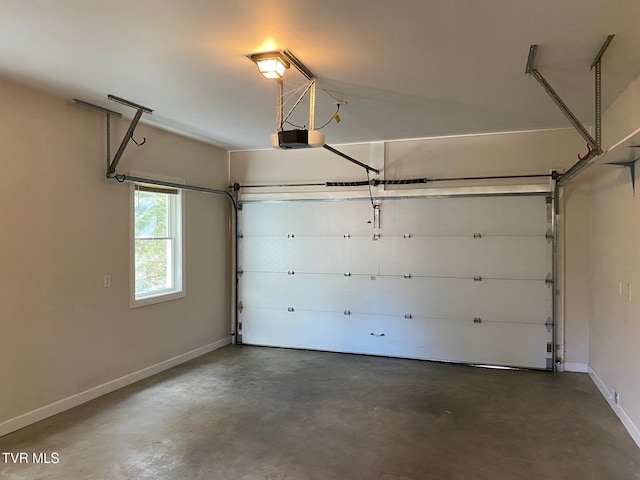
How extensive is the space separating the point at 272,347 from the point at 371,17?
4.67 meters

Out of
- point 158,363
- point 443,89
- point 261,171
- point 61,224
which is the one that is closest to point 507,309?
point 443,89

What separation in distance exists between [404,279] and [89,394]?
3603mm

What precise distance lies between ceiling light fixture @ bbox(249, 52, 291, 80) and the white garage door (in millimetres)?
2969

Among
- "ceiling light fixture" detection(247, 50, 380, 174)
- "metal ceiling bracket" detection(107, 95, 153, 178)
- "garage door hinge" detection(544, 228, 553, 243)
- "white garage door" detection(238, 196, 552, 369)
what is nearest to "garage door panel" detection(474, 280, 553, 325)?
"white garage door" detection(238, 196, 552, 369)

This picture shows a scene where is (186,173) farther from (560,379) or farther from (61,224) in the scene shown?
(560,379)

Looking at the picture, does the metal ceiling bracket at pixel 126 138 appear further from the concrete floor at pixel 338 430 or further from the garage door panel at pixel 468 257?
the garage door panel at pixel 468 257

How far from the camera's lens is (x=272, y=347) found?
611 cm

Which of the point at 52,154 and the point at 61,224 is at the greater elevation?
the point at 52,154

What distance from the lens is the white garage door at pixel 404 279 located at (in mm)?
5129

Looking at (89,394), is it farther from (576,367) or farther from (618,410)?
(576,367)

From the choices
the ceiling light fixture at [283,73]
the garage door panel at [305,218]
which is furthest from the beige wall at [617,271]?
the garage door panel at [305,218]

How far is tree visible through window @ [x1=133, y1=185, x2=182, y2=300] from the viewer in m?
4.84

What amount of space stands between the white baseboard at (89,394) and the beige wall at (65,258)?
5 cm

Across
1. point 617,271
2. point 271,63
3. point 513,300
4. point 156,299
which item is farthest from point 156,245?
point 617,271
